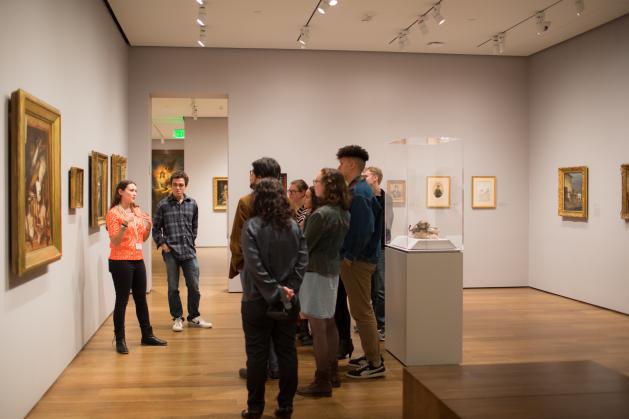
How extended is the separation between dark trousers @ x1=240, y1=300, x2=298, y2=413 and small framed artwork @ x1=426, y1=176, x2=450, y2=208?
6.38 feet

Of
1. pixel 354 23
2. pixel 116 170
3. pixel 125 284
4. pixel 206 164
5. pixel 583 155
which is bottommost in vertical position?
pixel 125 284

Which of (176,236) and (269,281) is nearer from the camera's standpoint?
(269,281)

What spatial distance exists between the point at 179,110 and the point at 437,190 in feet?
42.8

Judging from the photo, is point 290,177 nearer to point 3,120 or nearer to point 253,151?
point 253,151

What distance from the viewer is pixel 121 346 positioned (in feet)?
20.5

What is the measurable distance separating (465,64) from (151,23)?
5.35 meters

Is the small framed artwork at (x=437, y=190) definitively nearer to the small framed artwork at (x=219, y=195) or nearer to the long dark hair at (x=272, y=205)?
the long dark hair at (x=272, y=205)

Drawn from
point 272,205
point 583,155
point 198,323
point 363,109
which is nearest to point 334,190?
point 272,205

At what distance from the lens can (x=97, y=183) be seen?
6.96m

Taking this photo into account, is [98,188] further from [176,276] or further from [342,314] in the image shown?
[342,314]

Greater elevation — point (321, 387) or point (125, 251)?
point (125, 251)

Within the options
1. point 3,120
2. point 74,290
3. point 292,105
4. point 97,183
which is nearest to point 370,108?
point 292,105

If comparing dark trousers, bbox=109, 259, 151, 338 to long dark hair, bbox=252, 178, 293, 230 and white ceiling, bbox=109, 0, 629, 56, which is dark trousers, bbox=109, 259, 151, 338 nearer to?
long dark hair, bbox=252, 178, 293, 230

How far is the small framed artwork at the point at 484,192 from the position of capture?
1097cm
